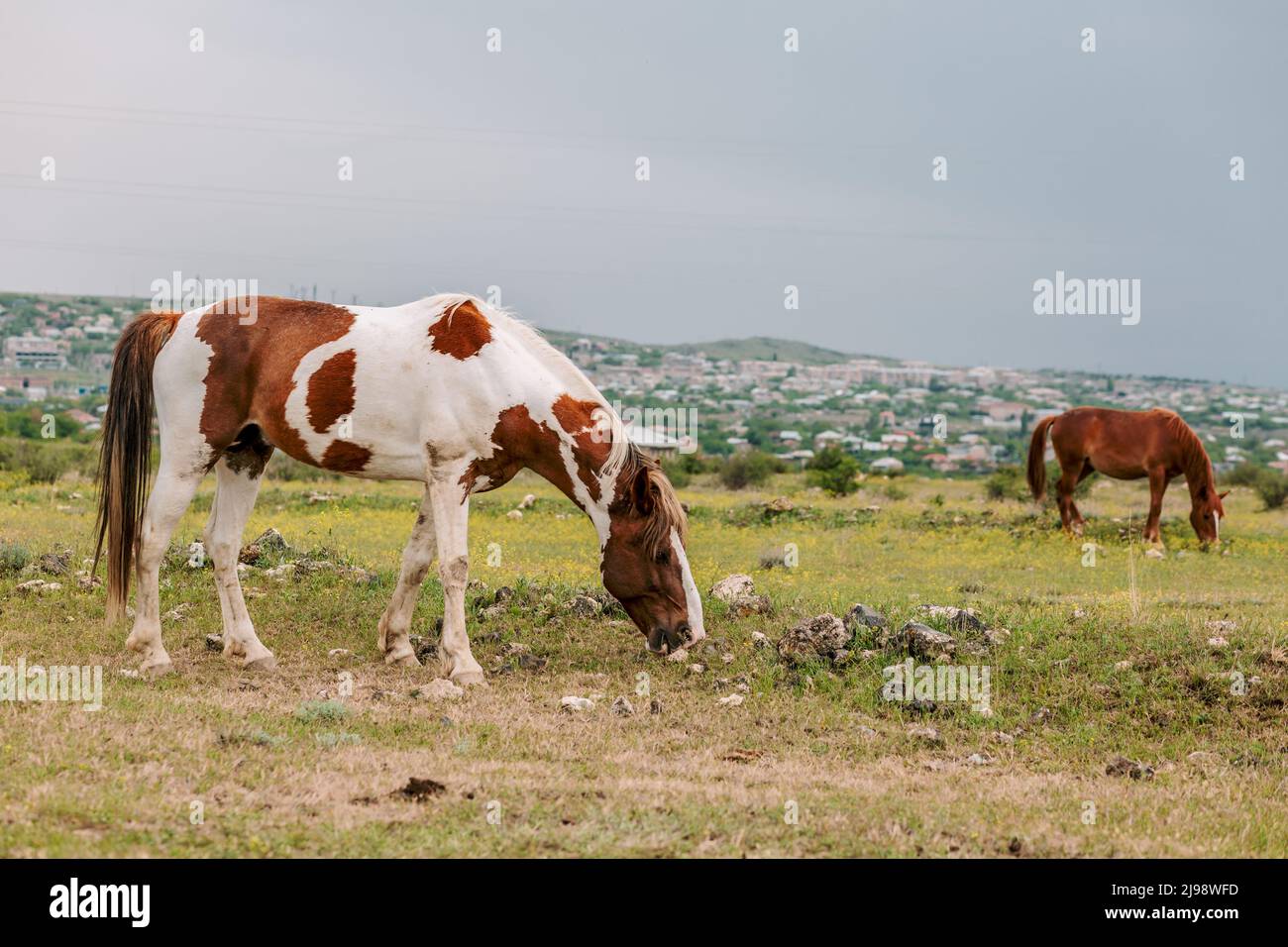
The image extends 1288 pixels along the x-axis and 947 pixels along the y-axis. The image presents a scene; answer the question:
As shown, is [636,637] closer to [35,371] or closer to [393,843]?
[393,843]

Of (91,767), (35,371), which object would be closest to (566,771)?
(91,767)

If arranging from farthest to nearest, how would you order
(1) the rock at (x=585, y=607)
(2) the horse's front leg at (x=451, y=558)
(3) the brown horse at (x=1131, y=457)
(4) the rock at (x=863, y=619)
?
(3) the brown horse at (x=1131, y=457)
(1) the rock at (x=585, y=607)
(4) the rock at (x=863, y=619)
(2) the horse's front leg at (x=451, y=558)

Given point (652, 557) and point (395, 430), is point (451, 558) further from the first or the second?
point (652, 557)

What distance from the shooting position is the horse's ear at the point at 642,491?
9.01 meters

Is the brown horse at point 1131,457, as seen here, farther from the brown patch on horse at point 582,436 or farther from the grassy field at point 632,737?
the brown patch on horse at point 582,436

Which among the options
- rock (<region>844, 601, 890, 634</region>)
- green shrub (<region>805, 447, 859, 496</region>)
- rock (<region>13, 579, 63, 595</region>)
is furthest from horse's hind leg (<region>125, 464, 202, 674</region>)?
green shrub (<region>805, 447, 859, 496</region>)

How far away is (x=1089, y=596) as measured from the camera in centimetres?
1305

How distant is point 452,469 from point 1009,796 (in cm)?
454

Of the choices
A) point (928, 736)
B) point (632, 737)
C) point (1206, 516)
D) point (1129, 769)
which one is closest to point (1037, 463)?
point (1206, 516)

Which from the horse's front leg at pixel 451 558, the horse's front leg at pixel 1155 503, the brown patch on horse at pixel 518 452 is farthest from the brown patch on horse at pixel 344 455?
the horse's front leg at pixel 1155 503

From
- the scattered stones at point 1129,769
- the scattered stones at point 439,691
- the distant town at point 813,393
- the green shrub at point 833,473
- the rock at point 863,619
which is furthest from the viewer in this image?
the distant town at point 813,393

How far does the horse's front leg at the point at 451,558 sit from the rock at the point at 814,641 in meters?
2.42

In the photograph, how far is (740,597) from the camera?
10852 millimetres

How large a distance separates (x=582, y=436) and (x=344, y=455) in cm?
182
